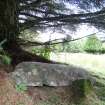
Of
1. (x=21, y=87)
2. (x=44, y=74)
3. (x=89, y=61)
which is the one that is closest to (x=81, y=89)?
(x=44, y=74)

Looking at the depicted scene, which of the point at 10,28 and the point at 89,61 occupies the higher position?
the point at 10,28

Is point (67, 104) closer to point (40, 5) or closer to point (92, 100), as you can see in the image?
point (92, 100)

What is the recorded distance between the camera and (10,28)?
19.1 feet

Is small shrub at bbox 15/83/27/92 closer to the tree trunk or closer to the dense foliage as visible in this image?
the tree trunk

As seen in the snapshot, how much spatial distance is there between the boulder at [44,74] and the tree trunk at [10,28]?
1.74 ft

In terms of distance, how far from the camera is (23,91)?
15.5ft

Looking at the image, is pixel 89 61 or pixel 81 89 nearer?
pixel 81 89

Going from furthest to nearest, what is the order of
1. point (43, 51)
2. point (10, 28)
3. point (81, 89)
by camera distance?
point (43, 51) → point (10, 28) → point (81, 89)

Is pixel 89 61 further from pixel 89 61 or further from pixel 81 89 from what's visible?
pixel 81 89

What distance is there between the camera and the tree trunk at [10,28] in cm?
571

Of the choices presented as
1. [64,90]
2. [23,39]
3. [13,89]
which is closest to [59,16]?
[23,39]

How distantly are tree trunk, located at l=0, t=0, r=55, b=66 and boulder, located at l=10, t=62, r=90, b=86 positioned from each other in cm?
53

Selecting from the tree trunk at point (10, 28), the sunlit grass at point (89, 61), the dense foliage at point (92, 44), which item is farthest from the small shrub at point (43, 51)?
the sunlit grass at point (89, 61)

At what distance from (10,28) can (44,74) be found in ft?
3.91
